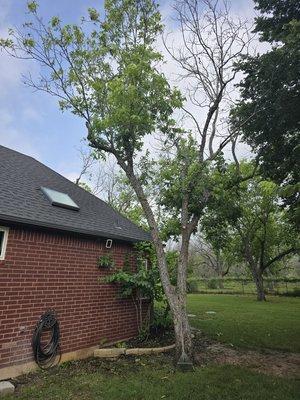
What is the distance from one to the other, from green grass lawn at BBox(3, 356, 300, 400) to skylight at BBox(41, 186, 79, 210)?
3.91 metres

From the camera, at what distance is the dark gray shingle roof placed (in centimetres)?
738

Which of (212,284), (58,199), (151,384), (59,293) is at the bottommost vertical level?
(151,384)

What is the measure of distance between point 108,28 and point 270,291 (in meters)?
29.4

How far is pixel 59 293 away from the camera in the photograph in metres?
7.91

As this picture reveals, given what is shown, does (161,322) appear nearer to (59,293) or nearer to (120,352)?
(120,352)

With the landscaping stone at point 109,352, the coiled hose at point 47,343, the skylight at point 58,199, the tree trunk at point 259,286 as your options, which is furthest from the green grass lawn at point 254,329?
the tree trunk at point 259,286

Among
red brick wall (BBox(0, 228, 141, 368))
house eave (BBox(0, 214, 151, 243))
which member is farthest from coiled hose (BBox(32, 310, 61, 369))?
house eave (BBox(0, 214, 151, 243))

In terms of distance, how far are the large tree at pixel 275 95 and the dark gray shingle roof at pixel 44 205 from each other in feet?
16.3

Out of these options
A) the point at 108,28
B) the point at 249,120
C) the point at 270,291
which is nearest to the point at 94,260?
the point at 249,120

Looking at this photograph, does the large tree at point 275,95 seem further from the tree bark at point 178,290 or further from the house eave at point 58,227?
the house eave at point 58,227

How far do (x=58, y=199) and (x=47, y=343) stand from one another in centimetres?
366

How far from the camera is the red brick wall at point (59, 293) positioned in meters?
6.80

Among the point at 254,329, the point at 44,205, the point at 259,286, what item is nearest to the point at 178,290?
the point at 44,205

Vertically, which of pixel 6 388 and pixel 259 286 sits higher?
pixel 259 286
